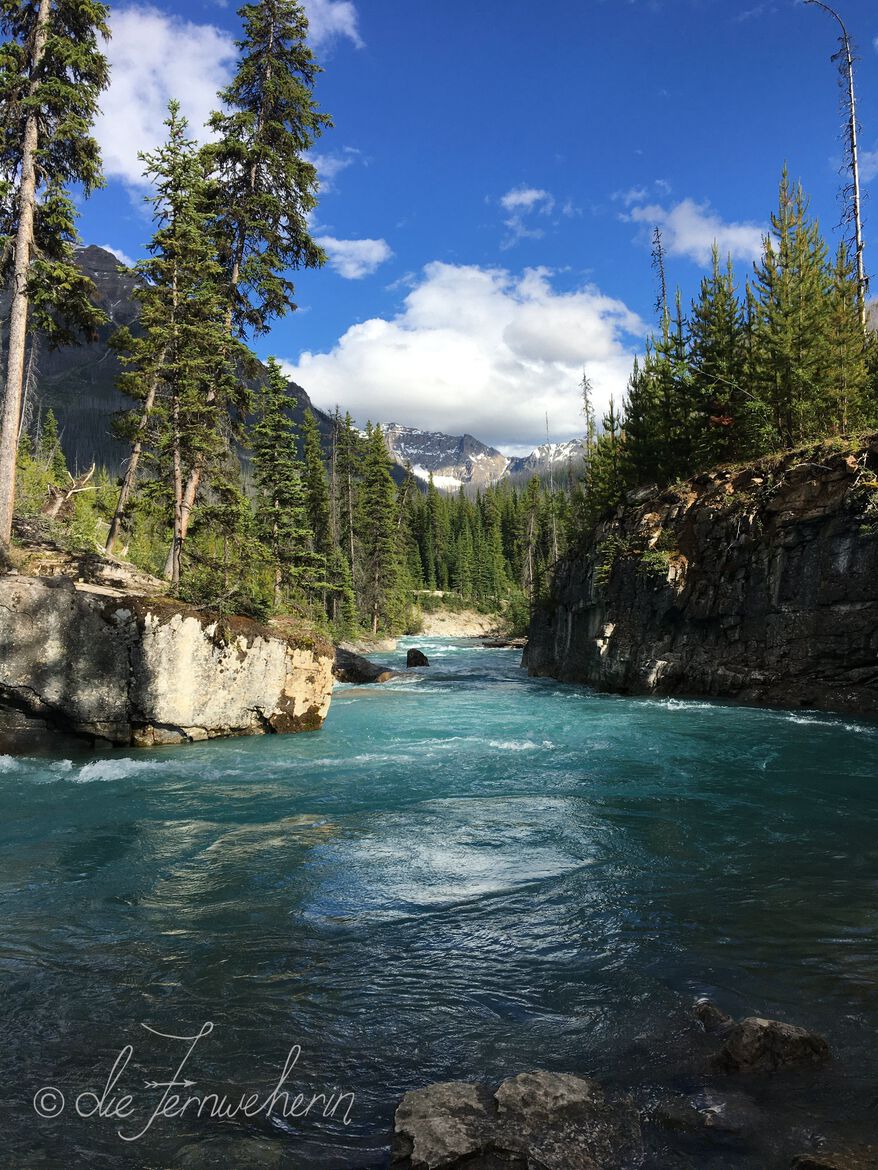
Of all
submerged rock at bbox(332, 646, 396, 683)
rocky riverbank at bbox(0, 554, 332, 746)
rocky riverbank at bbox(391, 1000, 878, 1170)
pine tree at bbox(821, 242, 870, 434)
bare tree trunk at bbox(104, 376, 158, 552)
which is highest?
pine tree at bbox(821, 242, 870, 434)

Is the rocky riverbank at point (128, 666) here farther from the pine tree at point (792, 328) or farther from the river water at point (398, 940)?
the pine tree at point (792, 328)

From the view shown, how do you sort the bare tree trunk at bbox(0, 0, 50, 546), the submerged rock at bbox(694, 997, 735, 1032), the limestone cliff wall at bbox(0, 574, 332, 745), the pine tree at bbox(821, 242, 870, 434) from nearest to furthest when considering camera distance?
the submerged rock at bbox(694, 997, 735, 1032), the limestone cliff wall at bbox(0, 574, 332, 745), the bare tree trunk at bbox(0, 0, 50, 546), the pine tree at bbox(821, 242, 870, 434)

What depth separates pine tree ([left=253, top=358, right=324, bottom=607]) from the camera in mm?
29812

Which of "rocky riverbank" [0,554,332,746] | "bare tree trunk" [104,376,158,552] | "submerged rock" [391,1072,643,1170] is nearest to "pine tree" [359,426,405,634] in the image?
"bare tree trunk" [104,376,158,552]

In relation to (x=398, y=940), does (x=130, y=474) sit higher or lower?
higher

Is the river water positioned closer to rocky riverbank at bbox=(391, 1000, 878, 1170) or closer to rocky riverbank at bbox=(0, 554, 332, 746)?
rocky riverbank at bbox=(391, 1000, 878, 1170)

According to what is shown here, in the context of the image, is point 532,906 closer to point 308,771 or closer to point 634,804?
point 634,804

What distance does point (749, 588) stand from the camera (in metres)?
20.7

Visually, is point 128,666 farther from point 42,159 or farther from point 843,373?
point 843,373

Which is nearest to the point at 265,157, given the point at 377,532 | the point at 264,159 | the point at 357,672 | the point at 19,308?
the point at 264,159

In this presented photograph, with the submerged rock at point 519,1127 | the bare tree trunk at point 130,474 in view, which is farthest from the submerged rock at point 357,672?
the submerged rock at point 519,1127

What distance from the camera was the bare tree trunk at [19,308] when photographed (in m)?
14.8

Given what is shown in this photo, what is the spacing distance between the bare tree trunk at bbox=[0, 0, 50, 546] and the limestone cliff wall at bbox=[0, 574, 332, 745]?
9.37ft

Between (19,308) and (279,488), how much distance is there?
15.3 metres
